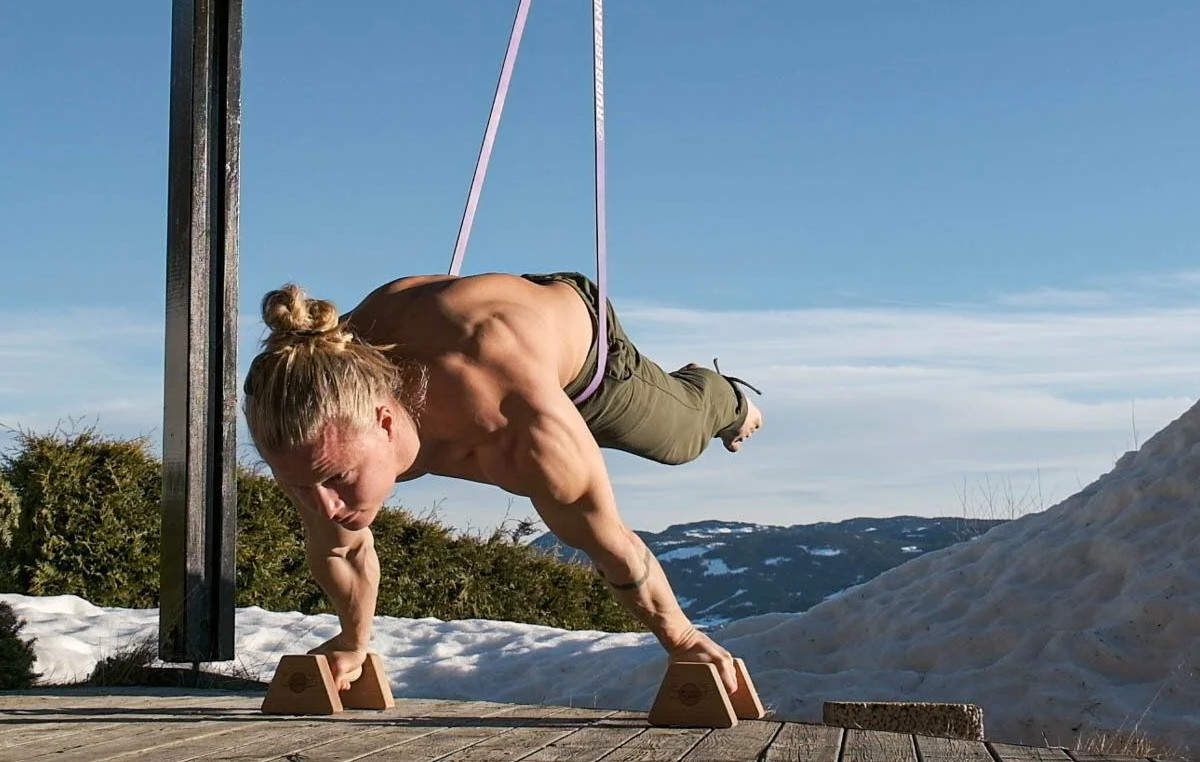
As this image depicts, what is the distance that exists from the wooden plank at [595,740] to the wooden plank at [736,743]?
14 centimetres

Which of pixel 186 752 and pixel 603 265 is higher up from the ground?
pixel 603 265

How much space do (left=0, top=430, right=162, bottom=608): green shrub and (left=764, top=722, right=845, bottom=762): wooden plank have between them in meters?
4.23

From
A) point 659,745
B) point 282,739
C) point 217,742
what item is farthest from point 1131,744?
point 217,742

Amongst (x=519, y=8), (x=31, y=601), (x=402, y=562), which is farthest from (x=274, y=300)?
(x=402, y=562)

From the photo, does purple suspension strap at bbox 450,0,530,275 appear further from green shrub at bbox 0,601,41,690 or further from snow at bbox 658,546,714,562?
snow at bbox 658,546,714,562

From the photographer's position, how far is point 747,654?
→ 532cm

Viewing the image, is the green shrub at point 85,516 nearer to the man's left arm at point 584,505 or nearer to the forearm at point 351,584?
the forearm at point 351,584

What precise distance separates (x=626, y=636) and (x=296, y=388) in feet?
13.3

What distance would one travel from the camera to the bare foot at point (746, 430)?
3.44m

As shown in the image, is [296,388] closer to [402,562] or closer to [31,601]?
[31,601]

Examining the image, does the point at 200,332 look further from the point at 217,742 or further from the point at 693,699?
the point at 693,699

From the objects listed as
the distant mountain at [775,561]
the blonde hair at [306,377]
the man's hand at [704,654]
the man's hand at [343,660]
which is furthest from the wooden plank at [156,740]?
the distant mountain at [775,561]

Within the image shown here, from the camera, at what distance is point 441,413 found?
2.25 metres

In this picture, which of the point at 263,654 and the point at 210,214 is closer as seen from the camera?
the point at 210,214
